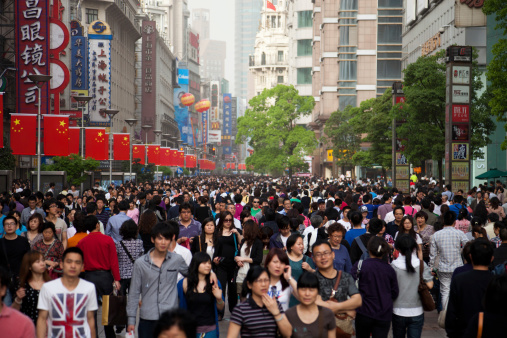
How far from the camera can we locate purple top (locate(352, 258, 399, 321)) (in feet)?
23.4

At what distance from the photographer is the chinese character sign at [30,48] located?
136 feet

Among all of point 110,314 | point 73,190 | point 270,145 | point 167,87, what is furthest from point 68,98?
point 167,87

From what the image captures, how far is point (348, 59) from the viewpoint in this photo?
94.3 m

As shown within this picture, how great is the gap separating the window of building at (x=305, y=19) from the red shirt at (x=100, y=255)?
11950cm

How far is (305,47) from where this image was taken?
12506cm

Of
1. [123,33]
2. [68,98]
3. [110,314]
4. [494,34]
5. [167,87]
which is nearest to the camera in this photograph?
[110,314]

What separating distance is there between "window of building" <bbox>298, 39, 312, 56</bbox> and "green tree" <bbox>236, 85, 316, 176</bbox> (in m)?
51.4

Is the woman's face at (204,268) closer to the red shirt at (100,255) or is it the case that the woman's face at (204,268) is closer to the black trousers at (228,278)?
the red shirt at (100,255)

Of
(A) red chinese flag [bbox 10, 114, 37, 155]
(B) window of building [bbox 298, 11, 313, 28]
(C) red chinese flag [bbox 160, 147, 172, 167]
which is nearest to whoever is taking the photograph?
(A) red chinese flag [bbox 10, 114, 37, 155]

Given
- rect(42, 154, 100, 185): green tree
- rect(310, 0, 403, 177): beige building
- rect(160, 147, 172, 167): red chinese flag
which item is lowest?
rect(42, 154, 100, 185): green tree

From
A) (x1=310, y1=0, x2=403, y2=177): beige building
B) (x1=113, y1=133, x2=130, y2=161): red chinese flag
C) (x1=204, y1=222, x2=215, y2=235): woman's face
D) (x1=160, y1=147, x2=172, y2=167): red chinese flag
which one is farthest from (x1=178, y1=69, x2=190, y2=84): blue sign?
(x1=204, y1=222, x2=215, y2=235): woman's face

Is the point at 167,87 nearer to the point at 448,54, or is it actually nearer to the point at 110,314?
the point at 448,54

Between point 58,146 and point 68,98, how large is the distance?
100 ft

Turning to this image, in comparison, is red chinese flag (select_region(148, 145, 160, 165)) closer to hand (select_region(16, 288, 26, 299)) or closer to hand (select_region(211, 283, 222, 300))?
hand (select_region(16, 288, 26, 299))
